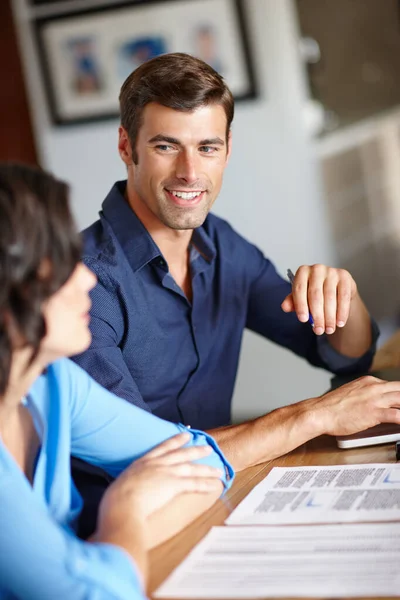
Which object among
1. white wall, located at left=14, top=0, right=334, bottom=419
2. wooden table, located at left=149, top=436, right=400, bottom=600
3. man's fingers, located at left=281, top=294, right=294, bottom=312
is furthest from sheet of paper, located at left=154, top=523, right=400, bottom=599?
white wall, located at left=14, top=0, right=334, bottom=419

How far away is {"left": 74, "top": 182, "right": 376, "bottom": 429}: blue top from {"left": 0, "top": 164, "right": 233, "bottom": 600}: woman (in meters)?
0.34

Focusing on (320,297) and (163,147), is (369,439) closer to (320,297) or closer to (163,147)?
(320,297)

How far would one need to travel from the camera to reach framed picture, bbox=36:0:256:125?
3.26 meters

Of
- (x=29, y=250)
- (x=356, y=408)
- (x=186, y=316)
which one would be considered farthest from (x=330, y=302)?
(x=29, y=250)

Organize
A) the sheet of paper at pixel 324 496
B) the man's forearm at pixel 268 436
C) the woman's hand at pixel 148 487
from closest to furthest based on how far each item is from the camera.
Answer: the woman's hand at pixel 148 487 < the sheet of paper at pixel 324 496 < the man's forearm at pixel 268 436

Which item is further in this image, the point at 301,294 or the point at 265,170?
the point at 265,170

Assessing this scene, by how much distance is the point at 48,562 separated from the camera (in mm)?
831

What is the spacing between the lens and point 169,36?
3.32 metres

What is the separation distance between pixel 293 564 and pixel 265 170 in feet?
8.33

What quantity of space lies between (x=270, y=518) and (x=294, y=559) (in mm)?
133

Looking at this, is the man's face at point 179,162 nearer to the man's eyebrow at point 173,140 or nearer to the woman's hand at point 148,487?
the man's eyebrow at point 173,140

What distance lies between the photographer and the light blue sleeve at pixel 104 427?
1.11 meters

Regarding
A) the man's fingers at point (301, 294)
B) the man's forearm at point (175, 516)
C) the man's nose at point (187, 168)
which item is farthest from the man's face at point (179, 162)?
the man's forearm at point (175, 516)

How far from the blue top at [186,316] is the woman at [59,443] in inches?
13.5
